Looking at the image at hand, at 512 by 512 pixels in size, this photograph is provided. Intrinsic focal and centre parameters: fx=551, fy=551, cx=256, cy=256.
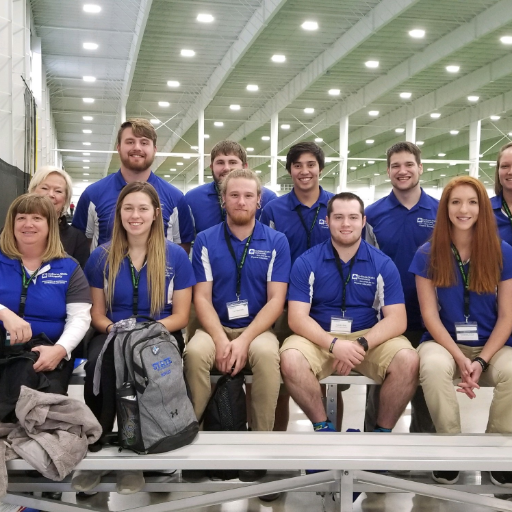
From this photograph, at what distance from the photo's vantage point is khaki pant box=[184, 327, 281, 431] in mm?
2727

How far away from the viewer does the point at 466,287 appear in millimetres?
2889

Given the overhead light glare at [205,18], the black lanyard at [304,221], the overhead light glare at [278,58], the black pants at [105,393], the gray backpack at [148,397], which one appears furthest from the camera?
the overhead light glare at [278,58]

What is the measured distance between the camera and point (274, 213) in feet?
11.8

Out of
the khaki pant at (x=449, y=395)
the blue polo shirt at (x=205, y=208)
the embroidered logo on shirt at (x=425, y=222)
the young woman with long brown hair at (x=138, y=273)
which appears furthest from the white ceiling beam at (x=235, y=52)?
the khaki pant at (x=449, y=395)

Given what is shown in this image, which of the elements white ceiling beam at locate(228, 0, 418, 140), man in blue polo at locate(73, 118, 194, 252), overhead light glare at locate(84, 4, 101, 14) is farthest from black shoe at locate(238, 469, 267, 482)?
overhead light glare at locate(84, 4, 101, 14)

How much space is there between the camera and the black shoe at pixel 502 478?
2623mm

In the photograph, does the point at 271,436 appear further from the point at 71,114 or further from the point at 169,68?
the point at 71,114

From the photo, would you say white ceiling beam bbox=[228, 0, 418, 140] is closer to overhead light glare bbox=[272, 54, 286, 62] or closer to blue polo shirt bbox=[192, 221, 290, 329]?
overhead light glare bbox=[272, 54, 286, 62]

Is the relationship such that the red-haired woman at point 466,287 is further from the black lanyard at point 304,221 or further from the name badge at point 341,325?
the black lanyard at point 304,221

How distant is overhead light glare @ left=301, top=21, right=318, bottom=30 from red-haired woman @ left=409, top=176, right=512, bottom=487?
9318 millimetres

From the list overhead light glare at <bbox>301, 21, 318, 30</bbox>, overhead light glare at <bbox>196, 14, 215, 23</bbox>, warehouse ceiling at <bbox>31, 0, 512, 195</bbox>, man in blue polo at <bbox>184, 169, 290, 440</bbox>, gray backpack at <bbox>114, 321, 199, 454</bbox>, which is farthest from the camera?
overhead light glare at <bbox>301, 21, 318, 30</bbox>

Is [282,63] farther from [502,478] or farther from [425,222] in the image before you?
→ [502,478]

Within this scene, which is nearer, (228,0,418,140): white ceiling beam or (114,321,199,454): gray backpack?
(114,321,199,454): gray backpack

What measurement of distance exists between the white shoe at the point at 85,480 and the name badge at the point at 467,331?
190cm
